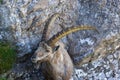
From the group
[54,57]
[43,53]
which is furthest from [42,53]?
[54,57]

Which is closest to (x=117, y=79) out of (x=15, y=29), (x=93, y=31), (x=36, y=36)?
(x=93, y=31)

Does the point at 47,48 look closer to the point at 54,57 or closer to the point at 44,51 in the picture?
the point at 44,51

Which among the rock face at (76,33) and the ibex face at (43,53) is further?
the rock face at (76,33)

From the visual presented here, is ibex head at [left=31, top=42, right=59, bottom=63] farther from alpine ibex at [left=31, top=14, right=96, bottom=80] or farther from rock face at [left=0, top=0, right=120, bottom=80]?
rock face at [left=0, top=0, right=120, bottom=80]

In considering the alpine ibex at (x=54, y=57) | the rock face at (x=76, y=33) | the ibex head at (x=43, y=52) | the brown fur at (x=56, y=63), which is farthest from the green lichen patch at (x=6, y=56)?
the ibex head at (x=43, y=52)

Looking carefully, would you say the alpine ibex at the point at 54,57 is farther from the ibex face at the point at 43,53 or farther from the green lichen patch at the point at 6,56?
the green lichen patch at the point at 6,56
